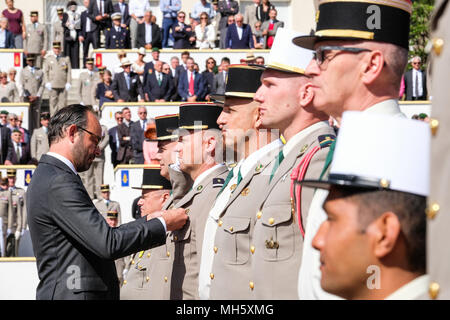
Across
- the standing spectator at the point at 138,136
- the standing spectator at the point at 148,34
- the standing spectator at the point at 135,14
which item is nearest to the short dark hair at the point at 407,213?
the standing spectator at the point at 138,136

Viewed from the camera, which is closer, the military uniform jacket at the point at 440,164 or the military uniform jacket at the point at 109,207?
the military uniform jacket at the point at 440,164

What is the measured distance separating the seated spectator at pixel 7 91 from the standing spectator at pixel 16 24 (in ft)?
8.83

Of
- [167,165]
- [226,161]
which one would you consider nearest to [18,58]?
[167,165]

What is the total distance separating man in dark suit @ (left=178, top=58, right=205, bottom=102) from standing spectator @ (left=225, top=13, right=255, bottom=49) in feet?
11.0

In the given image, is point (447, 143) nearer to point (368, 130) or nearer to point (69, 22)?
point (368, 130)

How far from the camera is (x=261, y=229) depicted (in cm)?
430

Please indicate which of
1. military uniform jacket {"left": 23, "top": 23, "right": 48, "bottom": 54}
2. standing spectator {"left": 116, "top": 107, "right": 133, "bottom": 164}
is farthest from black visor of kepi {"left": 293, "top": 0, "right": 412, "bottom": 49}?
military uniform jacket {"left": 23, "top": 23, "right": 48, "bottom": 54}

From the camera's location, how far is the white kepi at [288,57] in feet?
15.7

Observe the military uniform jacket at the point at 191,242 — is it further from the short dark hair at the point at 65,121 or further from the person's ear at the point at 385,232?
the person's ear at the point at 385,232

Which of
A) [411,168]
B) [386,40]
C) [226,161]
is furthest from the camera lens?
[226,161]

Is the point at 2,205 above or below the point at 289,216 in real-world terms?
below

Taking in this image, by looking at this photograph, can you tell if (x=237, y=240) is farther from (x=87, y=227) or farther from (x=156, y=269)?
(x=156, y=269)

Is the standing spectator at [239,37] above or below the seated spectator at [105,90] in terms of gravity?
above

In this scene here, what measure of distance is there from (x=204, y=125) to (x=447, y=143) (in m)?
4.52
